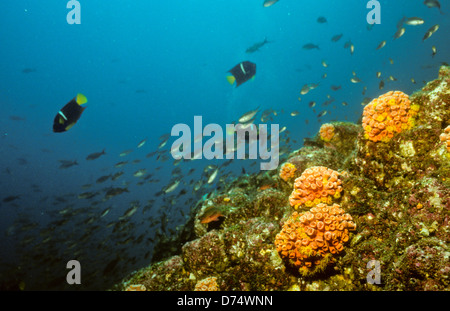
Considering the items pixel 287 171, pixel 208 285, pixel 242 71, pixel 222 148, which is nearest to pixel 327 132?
pixel 287 171

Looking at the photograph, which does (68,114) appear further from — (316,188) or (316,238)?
(316,238)

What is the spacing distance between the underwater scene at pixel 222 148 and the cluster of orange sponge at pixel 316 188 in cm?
2

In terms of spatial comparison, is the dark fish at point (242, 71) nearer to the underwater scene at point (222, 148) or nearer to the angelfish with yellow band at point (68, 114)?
the underwater scene at point (222, 148)

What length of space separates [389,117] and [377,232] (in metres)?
1.86

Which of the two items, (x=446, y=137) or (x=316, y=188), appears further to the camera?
(x=316, y=188)

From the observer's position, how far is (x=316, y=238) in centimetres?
300

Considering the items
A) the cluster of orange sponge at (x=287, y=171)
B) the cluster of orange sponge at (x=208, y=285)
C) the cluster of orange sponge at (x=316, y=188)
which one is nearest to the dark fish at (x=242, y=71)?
the cluster of orange sponge at (x=287, y=171)

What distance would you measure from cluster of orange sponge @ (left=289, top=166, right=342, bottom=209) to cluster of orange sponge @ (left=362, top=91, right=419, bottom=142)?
0.95m

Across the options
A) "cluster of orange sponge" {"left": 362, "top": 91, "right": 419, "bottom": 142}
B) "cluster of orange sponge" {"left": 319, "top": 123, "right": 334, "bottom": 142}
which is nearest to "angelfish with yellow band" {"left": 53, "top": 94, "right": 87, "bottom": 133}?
"cluster of orange sponge" {"left": 362, "top": 91, "right": 419, "bottom": 142}

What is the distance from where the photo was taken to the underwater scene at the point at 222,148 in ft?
10.0

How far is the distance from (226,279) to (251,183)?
5.02m

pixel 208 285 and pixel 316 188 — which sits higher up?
pixel 316 188
